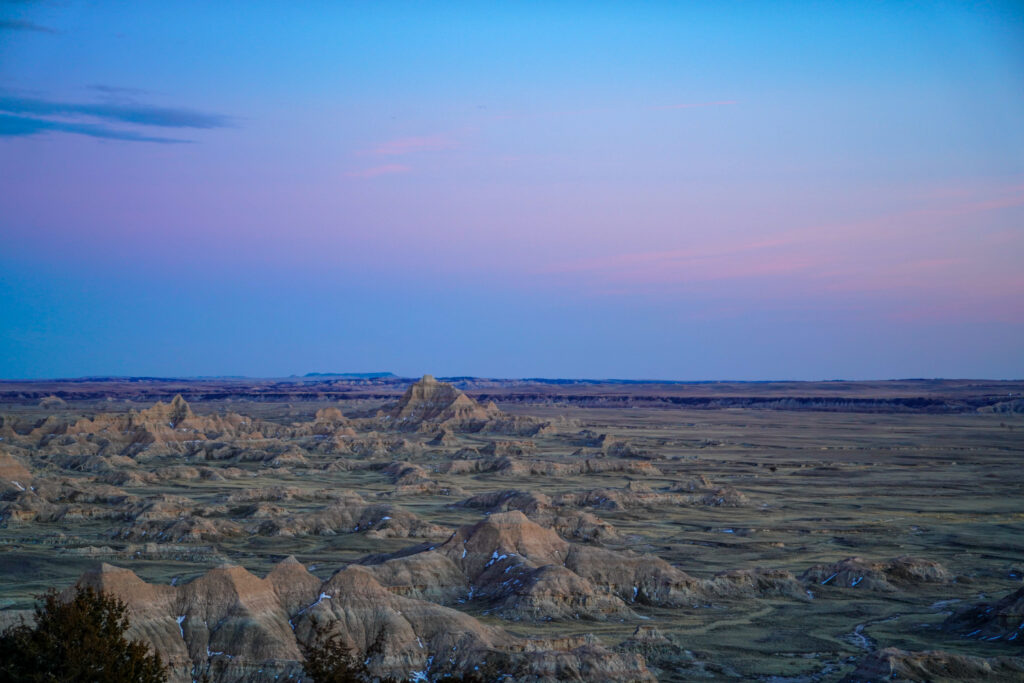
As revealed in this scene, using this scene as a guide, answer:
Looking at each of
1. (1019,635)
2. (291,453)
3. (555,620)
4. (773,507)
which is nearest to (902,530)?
(773,507)

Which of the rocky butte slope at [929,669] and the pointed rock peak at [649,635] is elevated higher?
the rocky butte slope at [929,669]

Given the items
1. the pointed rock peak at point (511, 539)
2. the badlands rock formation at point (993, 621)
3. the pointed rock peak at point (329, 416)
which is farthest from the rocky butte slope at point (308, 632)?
the pointed rock peak at point (329, 416)

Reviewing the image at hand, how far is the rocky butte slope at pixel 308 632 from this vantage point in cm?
3309

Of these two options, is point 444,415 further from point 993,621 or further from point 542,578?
point 993,621

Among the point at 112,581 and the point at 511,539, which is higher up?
the point at 112,581

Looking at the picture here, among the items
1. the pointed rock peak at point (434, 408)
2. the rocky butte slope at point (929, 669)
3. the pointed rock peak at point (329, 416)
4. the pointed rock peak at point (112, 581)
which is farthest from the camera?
the pointed rock peak at point (434, 408)

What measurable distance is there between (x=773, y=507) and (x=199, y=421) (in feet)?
298

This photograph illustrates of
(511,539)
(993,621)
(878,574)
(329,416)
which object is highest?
(329,416)

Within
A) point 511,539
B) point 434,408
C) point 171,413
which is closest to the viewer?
point 511,539

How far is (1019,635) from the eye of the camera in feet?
127

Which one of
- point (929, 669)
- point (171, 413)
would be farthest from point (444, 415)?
point (929, 669)

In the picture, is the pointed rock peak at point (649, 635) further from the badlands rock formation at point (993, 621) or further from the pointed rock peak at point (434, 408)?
the pointed rock peak at point (434, 408)

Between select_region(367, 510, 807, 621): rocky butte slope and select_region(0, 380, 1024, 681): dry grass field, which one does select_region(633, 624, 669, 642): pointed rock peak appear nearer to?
select_region(0, 380, 1024, 681): dry grass field

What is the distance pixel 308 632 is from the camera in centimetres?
3647
